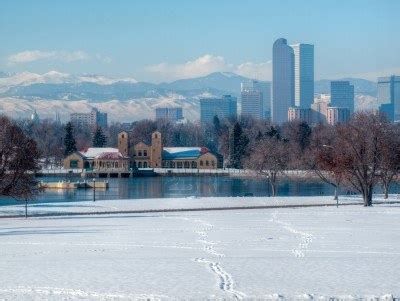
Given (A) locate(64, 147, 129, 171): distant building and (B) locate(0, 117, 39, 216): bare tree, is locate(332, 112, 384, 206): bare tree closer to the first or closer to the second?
(B) locate(0, 117, 39, 216): bare tree

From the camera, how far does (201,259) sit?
21500mm

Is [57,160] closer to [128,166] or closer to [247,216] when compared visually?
[128,166]

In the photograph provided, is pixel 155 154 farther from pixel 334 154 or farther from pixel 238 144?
pixel 334 154

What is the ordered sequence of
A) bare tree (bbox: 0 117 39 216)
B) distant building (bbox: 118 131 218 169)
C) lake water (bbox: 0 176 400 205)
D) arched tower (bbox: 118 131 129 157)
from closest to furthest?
bare tree (bbox: 0 117 39 216)
lake water (bbox: 0 176 400 205)
arched tower (bbox: 118 131 129 157)
distant building (bbox: 118 131 218 169)

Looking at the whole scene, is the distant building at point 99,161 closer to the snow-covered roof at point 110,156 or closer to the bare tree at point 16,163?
the snow-covered roof at point 110,156

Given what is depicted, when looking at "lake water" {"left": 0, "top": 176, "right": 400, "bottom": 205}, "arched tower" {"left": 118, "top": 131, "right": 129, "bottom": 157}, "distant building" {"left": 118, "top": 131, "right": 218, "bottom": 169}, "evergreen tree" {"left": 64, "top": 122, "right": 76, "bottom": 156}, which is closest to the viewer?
"lake water" {"left": 0, "top": 176, "right": 400, "bottom": 205}

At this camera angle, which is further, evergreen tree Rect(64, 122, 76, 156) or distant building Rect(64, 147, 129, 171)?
evergreen tree Rect(64, 122, 76, 156)

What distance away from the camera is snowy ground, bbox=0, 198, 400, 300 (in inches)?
664

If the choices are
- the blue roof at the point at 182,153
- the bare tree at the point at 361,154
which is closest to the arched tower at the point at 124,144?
the blue roof at the point at 182,153

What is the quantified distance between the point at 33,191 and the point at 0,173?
2.01 m

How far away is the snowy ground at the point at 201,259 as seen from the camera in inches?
664

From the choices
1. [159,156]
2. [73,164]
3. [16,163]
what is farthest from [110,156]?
[16,163]

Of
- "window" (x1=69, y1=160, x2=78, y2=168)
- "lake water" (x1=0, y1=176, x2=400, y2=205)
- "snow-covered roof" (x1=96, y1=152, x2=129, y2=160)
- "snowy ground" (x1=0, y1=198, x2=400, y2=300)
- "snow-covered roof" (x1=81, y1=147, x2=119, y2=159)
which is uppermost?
"snow-covered roof" (x1=81, y1=147, x2=119, y2=159)

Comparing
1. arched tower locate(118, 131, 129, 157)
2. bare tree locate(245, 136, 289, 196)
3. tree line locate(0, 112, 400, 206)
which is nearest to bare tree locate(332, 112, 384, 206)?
tree line locate(0, 112, 400, 206)
